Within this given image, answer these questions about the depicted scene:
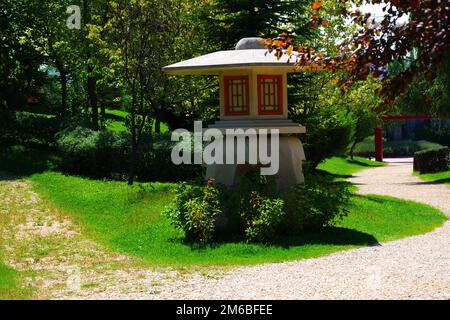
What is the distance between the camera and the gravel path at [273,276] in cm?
944

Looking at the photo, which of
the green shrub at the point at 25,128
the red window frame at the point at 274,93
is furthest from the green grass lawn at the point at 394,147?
the red window frame at the point at 274,93

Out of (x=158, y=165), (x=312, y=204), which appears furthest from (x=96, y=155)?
(x=312, y=204)

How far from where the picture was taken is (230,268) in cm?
1156

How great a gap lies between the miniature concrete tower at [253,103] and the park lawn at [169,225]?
1590 mm

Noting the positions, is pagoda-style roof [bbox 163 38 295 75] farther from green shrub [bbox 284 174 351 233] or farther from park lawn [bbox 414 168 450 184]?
park lawn [bbox 414 168 450 184]

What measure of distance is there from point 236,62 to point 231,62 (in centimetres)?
12

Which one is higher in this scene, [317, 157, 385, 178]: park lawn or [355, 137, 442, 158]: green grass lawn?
[355, 137, 442, 158]: green grass lawn

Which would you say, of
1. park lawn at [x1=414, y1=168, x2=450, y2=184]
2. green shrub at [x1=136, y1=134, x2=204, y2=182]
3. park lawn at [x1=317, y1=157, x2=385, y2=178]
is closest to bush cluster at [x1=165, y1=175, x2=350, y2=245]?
green shrub at [x1=136, y1=134, x2=204, y2=182]

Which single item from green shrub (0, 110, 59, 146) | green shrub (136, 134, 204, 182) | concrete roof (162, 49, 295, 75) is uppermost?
concrete roof (162, 49, 295, 75)

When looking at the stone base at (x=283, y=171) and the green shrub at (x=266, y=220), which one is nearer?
the green shrub at (x=266, y=220)

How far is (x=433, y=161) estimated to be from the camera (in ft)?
115

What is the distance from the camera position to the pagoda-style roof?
14535 mm

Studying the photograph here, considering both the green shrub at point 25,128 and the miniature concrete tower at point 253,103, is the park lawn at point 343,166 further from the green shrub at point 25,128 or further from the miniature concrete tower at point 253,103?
the miniature concrete tower at point 253,103

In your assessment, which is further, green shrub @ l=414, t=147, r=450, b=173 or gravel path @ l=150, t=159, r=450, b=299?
green shrub @ l=414, t=147, r=450, b=173
